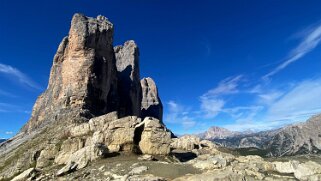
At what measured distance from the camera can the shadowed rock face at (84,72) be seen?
400ft

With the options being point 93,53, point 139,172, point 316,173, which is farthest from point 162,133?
point 93,53

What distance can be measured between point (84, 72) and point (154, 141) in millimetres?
80216

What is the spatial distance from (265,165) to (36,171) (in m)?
43.3

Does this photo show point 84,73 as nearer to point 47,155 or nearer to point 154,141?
point 47,155

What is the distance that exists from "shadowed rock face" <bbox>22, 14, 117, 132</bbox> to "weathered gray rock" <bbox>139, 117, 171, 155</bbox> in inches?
2536

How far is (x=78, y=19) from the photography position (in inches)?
5364

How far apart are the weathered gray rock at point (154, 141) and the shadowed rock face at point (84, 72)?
64.4 m

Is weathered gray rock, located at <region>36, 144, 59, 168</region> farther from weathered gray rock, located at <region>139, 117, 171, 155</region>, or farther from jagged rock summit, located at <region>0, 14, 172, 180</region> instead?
weathered gray rock, located at <region>139, 117, 171, 155</region>

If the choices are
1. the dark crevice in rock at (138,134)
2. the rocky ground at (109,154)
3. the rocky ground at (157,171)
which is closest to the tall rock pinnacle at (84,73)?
the rocky ground at (109,154)

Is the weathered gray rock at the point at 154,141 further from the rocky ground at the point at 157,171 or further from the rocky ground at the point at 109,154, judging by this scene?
the rocky ground at the point at 157,171

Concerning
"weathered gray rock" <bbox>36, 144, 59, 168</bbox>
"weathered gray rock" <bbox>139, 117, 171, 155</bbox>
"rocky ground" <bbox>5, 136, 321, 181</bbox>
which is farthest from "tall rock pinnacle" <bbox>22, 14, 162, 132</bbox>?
"rocky ground" <bbox>5, 136, 321, 181</bbox>

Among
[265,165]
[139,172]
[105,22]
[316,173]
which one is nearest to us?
[139,172]

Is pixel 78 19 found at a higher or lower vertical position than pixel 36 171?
higher

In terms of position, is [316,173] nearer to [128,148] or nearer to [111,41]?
[128,148]
